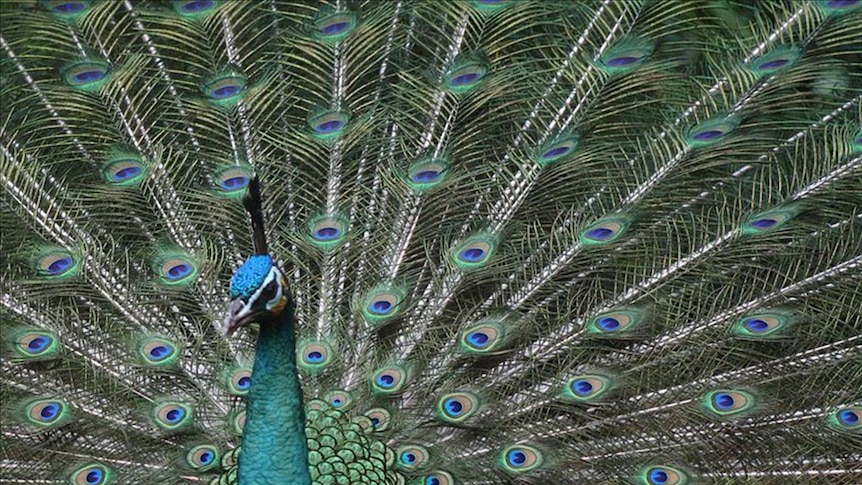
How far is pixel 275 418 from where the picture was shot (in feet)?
5.74

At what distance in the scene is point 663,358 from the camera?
220cm

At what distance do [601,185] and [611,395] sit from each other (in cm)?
46

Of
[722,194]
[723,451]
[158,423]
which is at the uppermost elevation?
[722,194]

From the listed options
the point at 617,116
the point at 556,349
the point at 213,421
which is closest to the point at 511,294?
the point at 556,349

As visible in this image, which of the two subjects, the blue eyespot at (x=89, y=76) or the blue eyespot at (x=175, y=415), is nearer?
the blue eyespot at (x=175, y=415)

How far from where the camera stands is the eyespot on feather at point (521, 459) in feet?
6.79

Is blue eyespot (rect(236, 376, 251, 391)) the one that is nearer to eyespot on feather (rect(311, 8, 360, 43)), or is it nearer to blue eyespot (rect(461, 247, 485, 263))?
blue eyespot (rect(461, 247, 485, 263))

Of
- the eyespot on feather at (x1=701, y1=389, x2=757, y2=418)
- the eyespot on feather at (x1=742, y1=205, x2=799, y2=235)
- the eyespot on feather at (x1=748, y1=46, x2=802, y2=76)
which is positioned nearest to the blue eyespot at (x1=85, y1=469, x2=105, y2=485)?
the eyespot on feather at (x1=701, y1=389, x2=757, y2=418)

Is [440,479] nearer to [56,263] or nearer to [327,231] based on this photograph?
[327,231]

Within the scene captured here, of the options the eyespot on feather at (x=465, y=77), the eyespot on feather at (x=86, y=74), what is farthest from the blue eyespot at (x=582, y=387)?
the eyespot on feather at (x=86, y=74)

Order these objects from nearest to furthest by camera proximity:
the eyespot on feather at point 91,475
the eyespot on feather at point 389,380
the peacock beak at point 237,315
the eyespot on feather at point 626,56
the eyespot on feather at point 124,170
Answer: the peacock beak at point 237,315, the eyespot on feather at point 91,475, the eyespot on feather at point 389,380, the eyespot on feather at point 124,170, the eyespot on feather at point 626,56

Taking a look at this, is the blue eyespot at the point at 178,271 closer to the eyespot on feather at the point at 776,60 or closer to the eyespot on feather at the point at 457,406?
the eyespot on feather at the point at 457,406

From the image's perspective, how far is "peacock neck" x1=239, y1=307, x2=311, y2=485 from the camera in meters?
1.71

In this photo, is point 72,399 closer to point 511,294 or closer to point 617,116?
point 511,294
